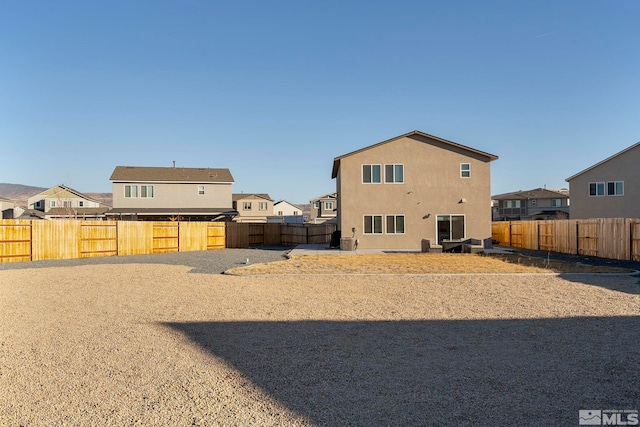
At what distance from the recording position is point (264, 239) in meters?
36.0

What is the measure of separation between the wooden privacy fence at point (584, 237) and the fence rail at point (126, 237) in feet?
52.5

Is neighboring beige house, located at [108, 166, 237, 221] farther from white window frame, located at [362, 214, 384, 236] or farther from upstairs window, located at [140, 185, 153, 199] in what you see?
white window frame, located at [362, 214, 384, 236]

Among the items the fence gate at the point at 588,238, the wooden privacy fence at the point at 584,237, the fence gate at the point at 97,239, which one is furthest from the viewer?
the fence gate at the point at 97,239

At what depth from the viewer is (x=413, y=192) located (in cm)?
2717

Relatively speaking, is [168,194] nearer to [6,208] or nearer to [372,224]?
[372,224]

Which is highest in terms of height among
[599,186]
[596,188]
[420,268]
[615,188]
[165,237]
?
[599,186]

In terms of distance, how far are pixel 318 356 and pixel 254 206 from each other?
6652 cm

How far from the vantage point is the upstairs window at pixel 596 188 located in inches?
1491

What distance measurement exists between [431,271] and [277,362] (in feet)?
35.1

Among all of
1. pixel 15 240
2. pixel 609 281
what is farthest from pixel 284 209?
pixel 609 281

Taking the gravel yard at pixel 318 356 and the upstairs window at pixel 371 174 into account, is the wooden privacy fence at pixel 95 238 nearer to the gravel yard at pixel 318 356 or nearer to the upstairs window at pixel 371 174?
the upstairs window at pixel 371 174

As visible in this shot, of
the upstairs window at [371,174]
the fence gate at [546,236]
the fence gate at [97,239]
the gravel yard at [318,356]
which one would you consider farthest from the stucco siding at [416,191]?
the gravel yard at [318,356]

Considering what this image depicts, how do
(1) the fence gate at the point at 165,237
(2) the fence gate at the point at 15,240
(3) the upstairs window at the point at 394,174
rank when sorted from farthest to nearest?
(1) the fence gate at the point at 165,237 < (3) the upstairs window at the point at 394,174 < (2) the fence gate at the point at 15,240

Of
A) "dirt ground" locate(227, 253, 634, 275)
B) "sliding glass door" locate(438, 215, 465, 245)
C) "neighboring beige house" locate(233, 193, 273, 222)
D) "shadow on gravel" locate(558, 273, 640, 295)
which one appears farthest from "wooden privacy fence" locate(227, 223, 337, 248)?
"neighboring beige house" locate(233, 193, 273, 222)
